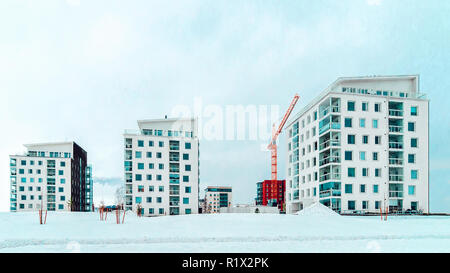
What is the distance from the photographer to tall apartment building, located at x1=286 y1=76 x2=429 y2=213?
4069 cm

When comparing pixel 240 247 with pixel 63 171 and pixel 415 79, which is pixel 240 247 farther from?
pixel 63 171

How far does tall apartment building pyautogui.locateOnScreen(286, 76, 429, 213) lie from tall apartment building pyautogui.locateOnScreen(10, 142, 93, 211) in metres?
55.3

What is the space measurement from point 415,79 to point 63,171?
7678cm

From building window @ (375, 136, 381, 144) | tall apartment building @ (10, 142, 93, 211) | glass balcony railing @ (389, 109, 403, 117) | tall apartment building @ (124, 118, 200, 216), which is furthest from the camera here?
tall apartment building @ (10, 142, 93, 211)

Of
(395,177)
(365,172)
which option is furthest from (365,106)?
(395,177)

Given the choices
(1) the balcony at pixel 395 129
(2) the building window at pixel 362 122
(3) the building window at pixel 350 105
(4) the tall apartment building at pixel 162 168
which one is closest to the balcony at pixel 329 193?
(2) the building window at pixel 362 122

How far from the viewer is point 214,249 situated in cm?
1043

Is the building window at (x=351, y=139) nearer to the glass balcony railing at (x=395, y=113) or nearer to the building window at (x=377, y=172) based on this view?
the building window at (x=377, y=172)

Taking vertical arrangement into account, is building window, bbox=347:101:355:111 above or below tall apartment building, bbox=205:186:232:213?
above

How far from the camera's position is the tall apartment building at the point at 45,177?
66.8 m

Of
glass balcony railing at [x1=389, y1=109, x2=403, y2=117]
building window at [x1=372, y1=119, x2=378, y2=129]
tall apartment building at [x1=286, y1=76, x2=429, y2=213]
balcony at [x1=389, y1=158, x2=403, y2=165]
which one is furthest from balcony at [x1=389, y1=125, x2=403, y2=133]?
balcony at [x1=389, y1=158, x2=403, y2=165]

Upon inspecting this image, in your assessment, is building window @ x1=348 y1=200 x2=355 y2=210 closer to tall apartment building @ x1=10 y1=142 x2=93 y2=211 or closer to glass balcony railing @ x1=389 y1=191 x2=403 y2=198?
glass balcony railing @ x1=389 y1=191 x2=403 y2=198

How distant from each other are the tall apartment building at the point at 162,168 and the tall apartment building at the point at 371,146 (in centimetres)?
2352
